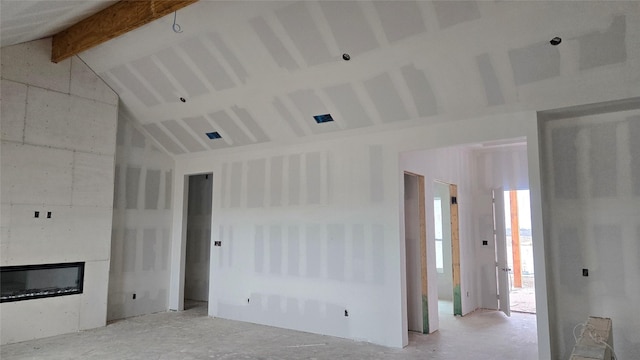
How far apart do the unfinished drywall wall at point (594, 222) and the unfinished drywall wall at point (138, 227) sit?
21.5 ft

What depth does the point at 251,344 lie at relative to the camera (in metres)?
5.21

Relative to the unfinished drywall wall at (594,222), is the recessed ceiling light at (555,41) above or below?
above

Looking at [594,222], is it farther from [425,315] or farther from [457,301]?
[457,301]

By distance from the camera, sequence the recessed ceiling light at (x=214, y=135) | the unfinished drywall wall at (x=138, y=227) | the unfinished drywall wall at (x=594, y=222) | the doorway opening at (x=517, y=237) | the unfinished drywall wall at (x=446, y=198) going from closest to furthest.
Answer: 1. the unfinished drywall wall at (x=594, y=222)
2. the unfinished drywall wall at (x=446, y=198)
3. the recessed ceiling light at (x=214, y=135)
4. the unfinished drywall wall at (x=138, y=227)
5. the doorway opening at (x=517, y=237)

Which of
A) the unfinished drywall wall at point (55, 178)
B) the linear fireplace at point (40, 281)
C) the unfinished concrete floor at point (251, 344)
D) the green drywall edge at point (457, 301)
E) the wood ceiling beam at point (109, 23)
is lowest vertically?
the unfinished concrete floor at point (251, 344)

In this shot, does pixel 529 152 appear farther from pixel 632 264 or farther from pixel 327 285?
pixel 327 285

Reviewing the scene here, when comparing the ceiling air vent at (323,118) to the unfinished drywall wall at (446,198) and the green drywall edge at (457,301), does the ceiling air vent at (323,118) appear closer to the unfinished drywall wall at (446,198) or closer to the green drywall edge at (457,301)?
the unfinished drywall wall at (446,198)

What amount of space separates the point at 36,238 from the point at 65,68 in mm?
2673

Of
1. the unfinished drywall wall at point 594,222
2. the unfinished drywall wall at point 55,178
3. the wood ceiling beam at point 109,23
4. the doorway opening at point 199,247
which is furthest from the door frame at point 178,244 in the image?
the unfinished drywall wall at point 594,222

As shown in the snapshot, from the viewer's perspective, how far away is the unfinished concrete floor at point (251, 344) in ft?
15.6

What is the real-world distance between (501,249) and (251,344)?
16.4 feet

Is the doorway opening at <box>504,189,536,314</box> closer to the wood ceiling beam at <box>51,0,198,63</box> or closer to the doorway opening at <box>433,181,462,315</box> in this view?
the doorway opening at <box>433,181,462,315</box>

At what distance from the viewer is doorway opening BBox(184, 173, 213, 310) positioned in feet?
28.3

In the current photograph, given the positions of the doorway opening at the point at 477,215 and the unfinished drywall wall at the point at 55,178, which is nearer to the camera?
the unfinished drywall wall at the point at 55,178
